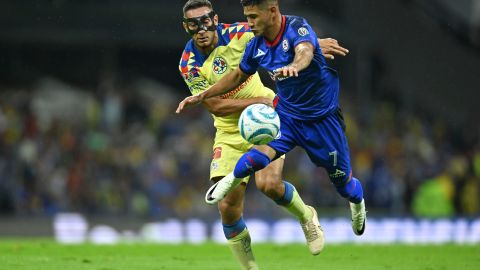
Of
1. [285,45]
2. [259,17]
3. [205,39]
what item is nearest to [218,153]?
[205,39]

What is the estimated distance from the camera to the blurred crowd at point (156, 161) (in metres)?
20.3

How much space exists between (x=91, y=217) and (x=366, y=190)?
596cm

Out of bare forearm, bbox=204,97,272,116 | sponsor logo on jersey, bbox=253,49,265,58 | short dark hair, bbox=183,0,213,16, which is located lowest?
bare forearm, bbox=204,97,272,116

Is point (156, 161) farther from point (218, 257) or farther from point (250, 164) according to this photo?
point (250, 164)

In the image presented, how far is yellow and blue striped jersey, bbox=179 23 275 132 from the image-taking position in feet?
34.7

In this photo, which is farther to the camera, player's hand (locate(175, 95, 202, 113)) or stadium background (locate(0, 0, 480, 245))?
stadium background (locate(0, 0, 480, 245))

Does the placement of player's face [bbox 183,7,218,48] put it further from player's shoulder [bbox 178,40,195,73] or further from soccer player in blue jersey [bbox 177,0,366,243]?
soccer player in blue jersey [bbox 177,0,366,243]

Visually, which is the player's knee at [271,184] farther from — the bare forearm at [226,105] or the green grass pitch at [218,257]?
the green grass pitch at [218,257]

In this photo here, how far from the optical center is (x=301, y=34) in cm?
945

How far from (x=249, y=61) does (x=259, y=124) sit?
93 centimetres

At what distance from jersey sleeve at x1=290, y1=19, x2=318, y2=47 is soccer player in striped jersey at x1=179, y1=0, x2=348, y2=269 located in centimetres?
49

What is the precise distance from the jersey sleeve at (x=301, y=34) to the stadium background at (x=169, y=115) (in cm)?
1095

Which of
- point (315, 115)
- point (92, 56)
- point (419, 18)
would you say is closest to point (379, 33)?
point (419, 18)

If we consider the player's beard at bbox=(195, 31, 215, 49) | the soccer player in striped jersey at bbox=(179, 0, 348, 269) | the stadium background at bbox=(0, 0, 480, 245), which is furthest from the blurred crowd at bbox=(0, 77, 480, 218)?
the player's beard at bbox=(195, 31, 215, 49)
